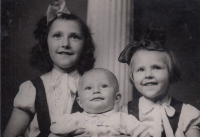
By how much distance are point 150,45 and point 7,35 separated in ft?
3.79

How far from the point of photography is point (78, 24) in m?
2.29

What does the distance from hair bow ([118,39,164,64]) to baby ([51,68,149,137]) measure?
0.65ft

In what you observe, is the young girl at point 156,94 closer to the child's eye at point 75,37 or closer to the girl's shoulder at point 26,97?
the child's eye at point 75,37

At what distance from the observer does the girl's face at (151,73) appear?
7.22 ft

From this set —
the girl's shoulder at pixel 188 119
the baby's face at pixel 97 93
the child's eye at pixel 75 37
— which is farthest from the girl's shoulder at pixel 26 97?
the girl's shoulder at pixel 188 119

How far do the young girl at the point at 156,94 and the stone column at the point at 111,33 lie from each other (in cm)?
6

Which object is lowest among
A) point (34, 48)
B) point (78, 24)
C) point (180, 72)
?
point (180, 72)

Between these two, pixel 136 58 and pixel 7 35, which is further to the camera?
pixel 7 35

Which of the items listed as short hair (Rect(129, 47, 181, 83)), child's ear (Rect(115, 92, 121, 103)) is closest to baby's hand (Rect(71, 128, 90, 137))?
child's ear (Rect(115, 92, 121, 103))

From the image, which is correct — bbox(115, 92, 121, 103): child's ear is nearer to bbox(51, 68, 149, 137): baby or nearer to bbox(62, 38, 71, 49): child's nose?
bbox(51, 68, 149, 137): baby

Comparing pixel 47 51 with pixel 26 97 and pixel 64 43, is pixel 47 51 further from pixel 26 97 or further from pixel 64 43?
pixel 26 97

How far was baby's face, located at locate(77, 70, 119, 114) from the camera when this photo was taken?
2.15 meters

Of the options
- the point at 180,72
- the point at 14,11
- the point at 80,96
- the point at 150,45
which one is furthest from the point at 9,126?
the point at 180,72

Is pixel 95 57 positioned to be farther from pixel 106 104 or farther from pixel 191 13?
pixel 191 13
